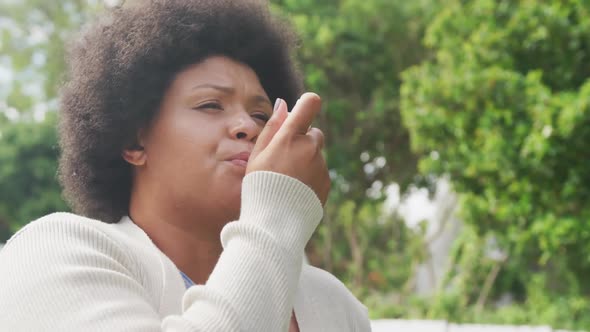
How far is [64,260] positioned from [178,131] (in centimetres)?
48

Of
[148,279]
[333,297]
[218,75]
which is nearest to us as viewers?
[148,279]

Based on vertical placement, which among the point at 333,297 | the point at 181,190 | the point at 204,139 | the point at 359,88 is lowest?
the point at 333,297

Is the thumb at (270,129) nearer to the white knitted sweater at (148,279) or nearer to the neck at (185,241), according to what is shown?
the white knitted sweater at (148,279)

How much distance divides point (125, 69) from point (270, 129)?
59 cm

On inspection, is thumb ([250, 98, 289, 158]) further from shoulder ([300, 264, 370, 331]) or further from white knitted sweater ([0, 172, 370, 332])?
shoulder ([300, 264, 370, 331])

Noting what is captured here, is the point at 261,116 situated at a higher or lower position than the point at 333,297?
higher

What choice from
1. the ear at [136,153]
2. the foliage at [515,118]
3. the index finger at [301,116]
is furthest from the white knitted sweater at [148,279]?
the foliage at [515,118]

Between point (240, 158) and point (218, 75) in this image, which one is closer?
point (240, 158)

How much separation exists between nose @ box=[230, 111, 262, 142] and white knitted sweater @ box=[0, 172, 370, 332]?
32 centimetres

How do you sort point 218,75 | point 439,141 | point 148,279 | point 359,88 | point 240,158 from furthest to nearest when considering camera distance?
point 359,88 → point 439,141 → point 218,75 → point 240,158 → point 148,279

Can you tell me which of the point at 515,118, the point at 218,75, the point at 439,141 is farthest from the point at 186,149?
the point at 439,141

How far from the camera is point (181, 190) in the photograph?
1703 mm

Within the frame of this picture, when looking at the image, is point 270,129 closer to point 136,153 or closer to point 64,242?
point 64,242

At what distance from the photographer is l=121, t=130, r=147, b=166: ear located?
6.11 feet
